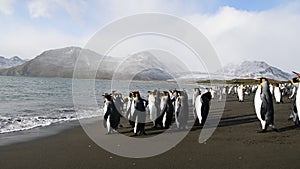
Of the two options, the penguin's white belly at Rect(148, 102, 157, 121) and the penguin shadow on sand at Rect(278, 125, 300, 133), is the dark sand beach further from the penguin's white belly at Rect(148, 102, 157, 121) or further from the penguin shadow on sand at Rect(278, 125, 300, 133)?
the penguin's white belly at Rect(148, 102, 157, 121)

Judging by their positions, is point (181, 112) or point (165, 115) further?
point (165, 115)

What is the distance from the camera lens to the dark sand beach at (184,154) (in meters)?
6.48

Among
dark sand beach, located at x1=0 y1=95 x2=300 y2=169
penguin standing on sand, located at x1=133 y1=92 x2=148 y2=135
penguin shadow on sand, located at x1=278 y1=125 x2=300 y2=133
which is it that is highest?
penguin standing on sand, located at x1=133 y1=92 x2=148 y2=135

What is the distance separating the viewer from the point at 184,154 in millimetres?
7414

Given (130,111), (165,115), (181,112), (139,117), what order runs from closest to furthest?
(139,117)
(181,112)
(165,115)
(130,111)

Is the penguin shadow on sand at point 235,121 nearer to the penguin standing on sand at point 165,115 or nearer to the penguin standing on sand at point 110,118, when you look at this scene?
the penguin standing on sand at point 165,115

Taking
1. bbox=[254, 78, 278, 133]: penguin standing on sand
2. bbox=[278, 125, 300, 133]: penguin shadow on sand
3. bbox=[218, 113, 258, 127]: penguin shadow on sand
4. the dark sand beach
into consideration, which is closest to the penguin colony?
bbox=[254, 78, 278, 133]: penguin standing on sand

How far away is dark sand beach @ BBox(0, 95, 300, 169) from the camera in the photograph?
6.48 m

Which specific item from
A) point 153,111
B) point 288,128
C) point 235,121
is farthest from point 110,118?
point 288,128

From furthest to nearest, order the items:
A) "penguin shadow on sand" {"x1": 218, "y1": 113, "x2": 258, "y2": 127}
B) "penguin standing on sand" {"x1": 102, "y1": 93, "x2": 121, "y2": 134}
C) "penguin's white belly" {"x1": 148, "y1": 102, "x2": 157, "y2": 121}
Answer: "penguin shadow on sand" {"x1": 218, "y1": 113, "x2": 258, "y2": 127}
"penguin's white belly" {"x1": 148, "y1": 102, "x2": 157, "y2": 121}
"penguin standing on sand" {"x1": 102, "y1": 93, "x2": 121, "y2": 134}

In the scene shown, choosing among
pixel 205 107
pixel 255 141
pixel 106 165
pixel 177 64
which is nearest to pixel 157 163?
pixel 106 165

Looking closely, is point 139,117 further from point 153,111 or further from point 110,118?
point 153,111

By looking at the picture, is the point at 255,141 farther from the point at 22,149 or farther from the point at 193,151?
the point at 22,149

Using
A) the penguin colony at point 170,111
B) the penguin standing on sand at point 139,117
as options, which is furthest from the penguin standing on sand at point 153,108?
the penguin standing on sand at point 139,117
